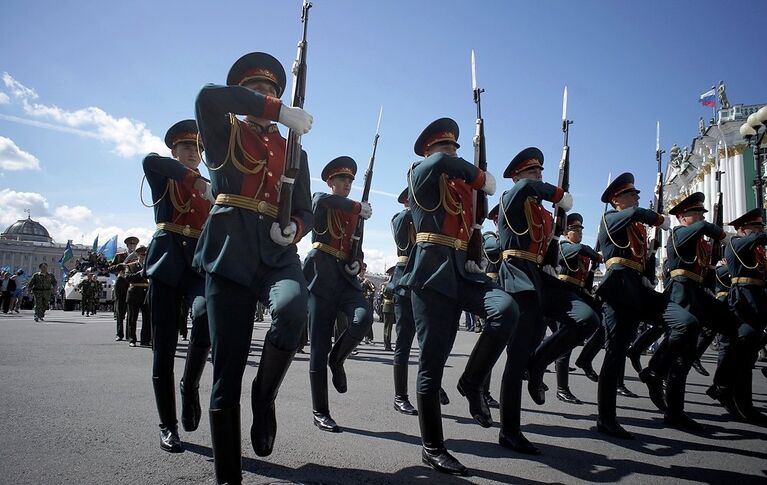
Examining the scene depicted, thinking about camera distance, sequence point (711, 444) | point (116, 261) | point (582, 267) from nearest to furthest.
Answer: point (711, 444) → point (582, 267) → point (116, 261)

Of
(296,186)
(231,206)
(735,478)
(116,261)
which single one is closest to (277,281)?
(231,206)

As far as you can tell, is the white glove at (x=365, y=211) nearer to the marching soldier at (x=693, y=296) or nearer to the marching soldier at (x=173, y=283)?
the marching soldier at (x=173, y=283)

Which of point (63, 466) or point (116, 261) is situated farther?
point (116, 261)

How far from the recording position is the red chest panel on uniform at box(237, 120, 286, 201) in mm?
3213

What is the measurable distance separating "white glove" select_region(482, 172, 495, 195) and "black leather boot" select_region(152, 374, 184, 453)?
2.87 metres

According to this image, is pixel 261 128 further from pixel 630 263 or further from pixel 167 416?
pixel 630 263

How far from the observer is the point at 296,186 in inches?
139

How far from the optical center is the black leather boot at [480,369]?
13.8 feet

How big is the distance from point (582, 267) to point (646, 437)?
3.90 metres

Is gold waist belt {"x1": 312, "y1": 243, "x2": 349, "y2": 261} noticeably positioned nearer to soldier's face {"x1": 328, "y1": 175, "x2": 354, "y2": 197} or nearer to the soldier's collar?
soldier's face {"x1": 328, "y1": 175, "x2": 354, "y2": 197}

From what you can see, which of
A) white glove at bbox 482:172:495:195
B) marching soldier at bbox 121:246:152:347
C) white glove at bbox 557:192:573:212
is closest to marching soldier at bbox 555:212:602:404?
white glove at bbox 557:192:573:212

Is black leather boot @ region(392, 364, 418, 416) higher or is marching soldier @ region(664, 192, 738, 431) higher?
marching soldier @ region(664, 192, 738, 431)

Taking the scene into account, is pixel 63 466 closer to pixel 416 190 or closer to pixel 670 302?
pixel 416 190

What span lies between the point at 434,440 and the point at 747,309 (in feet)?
17.3
